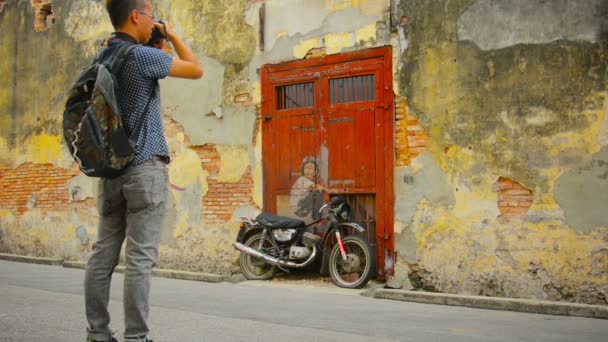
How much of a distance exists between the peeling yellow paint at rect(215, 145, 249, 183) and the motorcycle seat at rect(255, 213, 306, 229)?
37.0 inches

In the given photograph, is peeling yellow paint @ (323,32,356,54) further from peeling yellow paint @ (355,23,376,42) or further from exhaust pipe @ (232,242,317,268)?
exhaust pipe @ (232,242,317,268)

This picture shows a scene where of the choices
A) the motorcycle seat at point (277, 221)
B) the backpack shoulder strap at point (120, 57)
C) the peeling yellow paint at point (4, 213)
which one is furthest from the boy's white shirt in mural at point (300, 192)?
the peeling yellow paint at point (4, 213)

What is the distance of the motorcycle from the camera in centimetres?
852

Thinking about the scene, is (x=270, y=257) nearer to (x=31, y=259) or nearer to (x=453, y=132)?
(x=453, y=132)

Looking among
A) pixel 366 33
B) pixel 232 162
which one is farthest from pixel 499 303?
pixel 232 162

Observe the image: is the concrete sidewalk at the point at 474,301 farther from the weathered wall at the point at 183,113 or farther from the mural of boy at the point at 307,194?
the weathered wall at the point at 183,113

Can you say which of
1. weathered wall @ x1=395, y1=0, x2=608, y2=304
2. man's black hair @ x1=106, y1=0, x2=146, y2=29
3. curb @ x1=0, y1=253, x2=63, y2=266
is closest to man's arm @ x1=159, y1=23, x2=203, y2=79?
man's black hair @ x1=106, y1=0, x2=146, y2=29

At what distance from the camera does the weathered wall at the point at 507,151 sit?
7148mm

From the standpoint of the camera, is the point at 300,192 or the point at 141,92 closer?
the point at 141,92

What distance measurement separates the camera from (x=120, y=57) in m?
3.54

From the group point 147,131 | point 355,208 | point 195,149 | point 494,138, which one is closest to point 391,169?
point 355,208

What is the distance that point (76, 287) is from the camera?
8125 mm

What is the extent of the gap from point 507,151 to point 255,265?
3.82 m

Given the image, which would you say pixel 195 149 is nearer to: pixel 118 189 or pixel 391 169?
pixel 391 169
